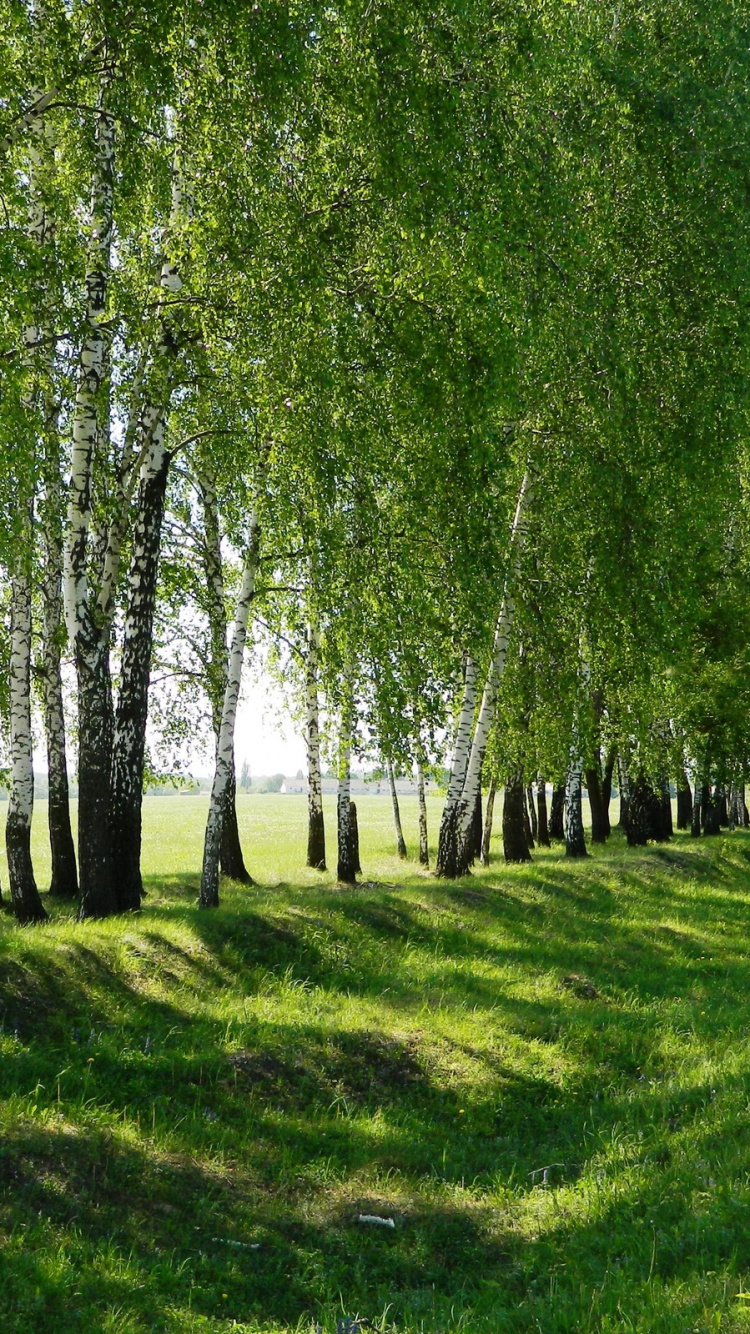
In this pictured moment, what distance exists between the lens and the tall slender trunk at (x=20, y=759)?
1345 cm

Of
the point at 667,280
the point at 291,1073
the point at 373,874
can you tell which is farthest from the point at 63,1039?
the point at 373,874

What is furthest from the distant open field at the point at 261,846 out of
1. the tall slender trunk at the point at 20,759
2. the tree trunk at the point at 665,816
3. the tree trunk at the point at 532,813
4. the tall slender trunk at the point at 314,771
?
the tall slender trunk at the point at 20,759

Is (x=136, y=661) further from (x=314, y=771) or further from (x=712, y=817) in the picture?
(x=712, y=817)

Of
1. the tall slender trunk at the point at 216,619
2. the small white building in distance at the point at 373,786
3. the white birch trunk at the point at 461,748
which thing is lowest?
the small white building in distance at the point at 373,786

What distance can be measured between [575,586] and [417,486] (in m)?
Result: 6.14

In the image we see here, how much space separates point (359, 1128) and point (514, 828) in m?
14.6

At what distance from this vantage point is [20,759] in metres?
13.6

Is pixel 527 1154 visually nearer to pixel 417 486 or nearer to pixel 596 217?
pixel 417 486

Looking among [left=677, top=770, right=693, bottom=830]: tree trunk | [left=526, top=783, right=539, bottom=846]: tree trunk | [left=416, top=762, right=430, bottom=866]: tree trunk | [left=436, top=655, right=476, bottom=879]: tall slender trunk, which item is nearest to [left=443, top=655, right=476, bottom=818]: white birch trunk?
[left=436, top=655, right=476, bottom=879]: tall slender trunk

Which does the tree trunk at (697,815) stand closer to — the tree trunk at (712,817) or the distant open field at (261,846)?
the tree trunk at (712,817)

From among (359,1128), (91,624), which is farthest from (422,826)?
(359,1128)

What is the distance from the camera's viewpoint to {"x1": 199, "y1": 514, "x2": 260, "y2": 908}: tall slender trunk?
45.1ft

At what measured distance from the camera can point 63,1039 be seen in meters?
8.32

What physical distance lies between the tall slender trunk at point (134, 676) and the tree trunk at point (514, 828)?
36.9 feet
